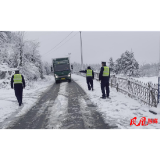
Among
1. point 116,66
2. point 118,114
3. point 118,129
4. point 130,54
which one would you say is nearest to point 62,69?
point 118,114

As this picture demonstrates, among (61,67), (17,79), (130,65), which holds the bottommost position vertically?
(17,79)

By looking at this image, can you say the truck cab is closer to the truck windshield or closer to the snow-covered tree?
the truck windshield

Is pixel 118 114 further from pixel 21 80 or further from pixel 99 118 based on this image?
pixel 21 80

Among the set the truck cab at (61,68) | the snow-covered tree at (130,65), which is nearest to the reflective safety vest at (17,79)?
the truck cab at (61,68)

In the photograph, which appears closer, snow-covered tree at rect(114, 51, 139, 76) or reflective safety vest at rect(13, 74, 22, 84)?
reflective safety vest at rect(13, 74, 22, 84)

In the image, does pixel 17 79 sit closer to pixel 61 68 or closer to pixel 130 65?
pixel 61 68

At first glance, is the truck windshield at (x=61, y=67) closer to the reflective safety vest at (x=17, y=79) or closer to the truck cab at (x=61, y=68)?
the truck cab at (x=61, y=68)

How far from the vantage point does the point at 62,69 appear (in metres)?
15.8

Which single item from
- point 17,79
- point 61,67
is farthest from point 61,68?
point 17,79

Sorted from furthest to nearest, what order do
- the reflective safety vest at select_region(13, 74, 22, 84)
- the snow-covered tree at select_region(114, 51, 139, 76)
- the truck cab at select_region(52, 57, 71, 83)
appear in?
1. the snow-covered tree at select_region(114, 51, 139, 76)
2. the truck cab at select_region(52, 57, 71, 83)
3. the reflective safety vest at select_region(13, 74, 22, 84)

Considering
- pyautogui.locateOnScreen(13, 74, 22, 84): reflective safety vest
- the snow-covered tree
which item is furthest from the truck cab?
the snow-covered tree

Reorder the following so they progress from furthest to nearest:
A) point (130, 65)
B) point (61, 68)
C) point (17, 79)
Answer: point (130, 65) < point (61, 68) < point (17, 79)

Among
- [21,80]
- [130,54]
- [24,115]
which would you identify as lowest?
[24,115]
